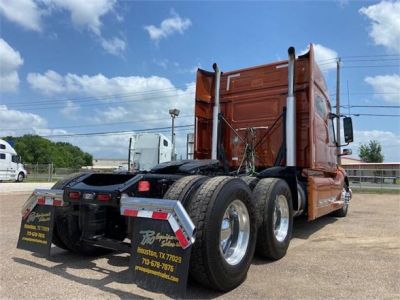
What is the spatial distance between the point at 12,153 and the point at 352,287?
35.8 m

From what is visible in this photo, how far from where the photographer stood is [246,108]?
25.7 ft

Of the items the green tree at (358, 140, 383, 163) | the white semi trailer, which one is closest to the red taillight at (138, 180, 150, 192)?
the white semi trailer

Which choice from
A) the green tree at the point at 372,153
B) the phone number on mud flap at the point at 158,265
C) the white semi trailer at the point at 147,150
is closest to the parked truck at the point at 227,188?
the phone number on mud flap at the point at 158,265

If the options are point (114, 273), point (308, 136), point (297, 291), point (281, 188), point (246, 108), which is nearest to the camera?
point (297, 291)

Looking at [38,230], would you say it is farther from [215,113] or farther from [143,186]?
[215,113]

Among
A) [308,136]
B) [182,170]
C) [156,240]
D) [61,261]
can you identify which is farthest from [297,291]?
[308,136]

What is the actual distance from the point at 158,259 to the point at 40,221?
2091mm

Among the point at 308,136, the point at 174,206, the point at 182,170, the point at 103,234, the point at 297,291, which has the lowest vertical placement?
the point at 297,291

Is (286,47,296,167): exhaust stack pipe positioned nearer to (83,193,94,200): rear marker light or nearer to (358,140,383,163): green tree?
(83,193,94,200): rear marker light

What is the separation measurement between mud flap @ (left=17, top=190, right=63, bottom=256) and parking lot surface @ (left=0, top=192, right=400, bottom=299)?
259mm

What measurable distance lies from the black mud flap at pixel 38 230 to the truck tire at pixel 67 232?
21cm

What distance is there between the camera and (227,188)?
4.12m

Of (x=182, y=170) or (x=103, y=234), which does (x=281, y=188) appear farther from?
(x=103, y=234)

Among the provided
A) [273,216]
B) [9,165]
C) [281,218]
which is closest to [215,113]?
[281,218]
